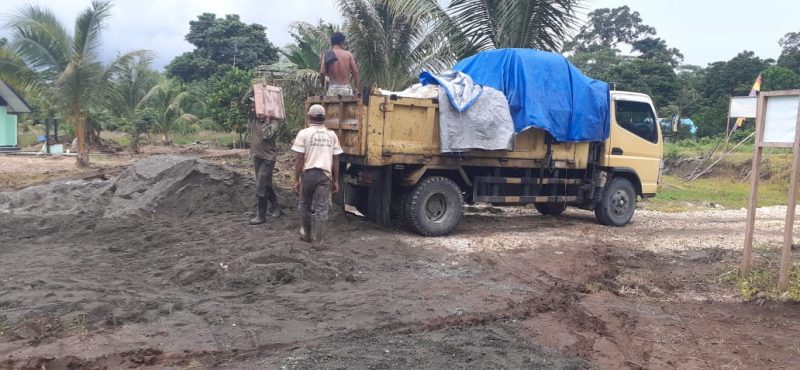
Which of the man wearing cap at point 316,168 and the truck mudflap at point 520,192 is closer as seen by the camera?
the man wearing cap at point 316,168

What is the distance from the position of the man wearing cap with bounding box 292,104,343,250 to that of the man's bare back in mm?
1947

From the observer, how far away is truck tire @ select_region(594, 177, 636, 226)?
440 inches

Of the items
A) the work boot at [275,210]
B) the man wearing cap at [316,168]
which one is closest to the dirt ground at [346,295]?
the work boot at [275,210]

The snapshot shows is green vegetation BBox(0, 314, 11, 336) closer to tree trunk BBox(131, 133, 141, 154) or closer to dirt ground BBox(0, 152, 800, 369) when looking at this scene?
dirt ground BBox(0, 152, 800, 369)

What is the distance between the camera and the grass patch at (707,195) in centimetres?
1566

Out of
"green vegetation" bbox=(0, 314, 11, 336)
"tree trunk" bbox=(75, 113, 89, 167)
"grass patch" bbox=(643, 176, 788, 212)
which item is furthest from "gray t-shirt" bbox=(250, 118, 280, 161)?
"tree trunk" bbox=(75, 113, 89, 167)

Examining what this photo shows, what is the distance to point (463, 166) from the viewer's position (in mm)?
9586

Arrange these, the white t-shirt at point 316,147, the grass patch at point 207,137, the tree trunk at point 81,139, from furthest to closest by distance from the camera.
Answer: the grass patch at point 207,137, the tree trunk at point 81,139, the white t-shirt at point 316,147

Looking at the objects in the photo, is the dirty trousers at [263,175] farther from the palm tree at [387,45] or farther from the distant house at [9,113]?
the distant house at [9,113]

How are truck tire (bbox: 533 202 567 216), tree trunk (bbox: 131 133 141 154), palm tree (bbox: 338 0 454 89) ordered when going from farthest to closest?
1. tree trunk (bbox: 131 133 141 154)
2. palm tree (bbox: 338 0 454 89)
3. truck tire (bbox: 533 202 567 216)

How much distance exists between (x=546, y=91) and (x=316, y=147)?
4051mm

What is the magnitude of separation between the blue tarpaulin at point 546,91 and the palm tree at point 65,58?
1164cm

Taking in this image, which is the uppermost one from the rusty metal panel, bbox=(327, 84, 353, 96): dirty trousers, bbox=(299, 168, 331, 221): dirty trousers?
bbox=(327, 84, 353, 96): dirty trousers

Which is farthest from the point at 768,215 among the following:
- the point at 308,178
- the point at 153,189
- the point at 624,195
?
the point at 153,189
